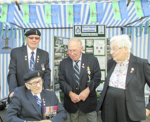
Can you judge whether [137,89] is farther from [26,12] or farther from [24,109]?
[26,12]

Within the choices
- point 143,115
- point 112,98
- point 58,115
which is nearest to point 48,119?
point 58,115

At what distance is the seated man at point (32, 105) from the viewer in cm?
166

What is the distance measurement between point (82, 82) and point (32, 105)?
899 millimetres

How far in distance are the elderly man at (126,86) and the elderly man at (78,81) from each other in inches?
21.0

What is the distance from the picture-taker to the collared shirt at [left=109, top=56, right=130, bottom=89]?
5.37 ft

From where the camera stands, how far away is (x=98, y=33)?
348 cm

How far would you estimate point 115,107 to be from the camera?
65.4 inches

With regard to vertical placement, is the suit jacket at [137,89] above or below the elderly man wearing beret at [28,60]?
below

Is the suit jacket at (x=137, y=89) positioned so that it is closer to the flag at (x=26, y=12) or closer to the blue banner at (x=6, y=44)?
the flag at (x=26, y=12)

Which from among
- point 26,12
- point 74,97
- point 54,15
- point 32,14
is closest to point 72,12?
point 54,15

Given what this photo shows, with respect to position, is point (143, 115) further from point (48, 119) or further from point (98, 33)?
point (98, 33)

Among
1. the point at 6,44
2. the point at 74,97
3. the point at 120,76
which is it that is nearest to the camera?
the point at 120,76

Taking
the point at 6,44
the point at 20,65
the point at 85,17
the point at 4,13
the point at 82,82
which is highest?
the point at 85,17

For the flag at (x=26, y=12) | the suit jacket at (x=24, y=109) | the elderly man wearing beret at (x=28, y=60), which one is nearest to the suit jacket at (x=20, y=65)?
the elderly man wearing beret at (x=28, y=60)
